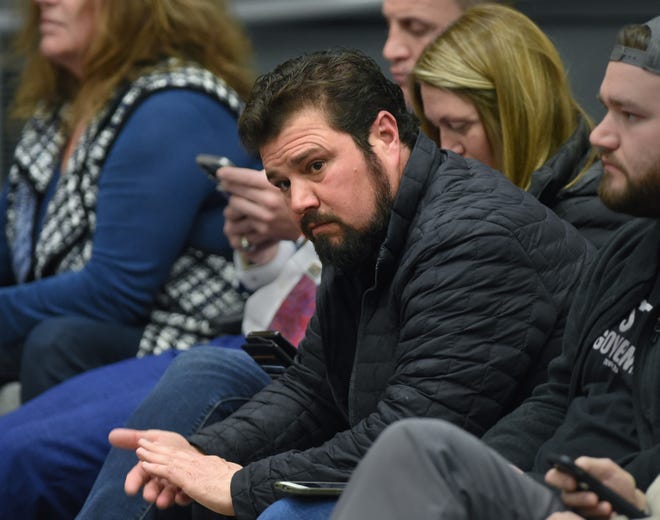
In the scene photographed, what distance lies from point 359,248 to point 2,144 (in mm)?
4171

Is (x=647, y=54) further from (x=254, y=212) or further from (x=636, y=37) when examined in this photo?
(x=254, y=212)

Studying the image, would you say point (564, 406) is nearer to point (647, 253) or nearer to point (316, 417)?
point (647, 253)

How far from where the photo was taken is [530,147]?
3461mm

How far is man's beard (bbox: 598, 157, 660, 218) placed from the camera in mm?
2508

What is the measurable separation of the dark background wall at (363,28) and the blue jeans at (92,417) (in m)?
1.80

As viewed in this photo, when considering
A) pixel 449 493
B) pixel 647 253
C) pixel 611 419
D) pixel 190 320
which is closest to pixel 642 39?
pixel 647 253

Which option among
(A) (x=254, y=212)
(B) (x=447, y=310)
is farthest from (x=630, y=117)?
(A) (x=254, y=212)

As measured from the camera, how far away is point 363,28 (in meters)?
5.84

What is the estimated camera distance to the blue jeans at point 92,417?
3293mm

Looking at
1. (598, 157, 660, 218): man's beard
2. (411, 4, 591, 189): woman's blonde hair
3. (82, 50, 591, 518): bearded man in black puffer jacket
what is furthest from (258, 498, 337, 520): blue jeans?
(411, 4, 591, 189): woman's blonde hair

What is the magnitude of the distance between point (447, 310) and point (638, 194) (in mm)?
464

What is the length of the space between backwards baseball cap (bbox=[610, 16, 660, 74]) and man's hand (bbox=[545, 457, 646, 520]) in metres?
0.72

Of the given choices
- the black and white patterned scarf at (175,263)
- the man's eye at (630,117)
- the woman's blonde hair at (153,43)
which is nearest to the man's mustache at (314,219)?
the man's eye at (630,117)

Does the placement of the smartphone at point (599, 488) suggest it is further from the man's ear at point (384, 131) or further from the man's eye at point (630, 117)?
the man's ear at point (384, 131)
